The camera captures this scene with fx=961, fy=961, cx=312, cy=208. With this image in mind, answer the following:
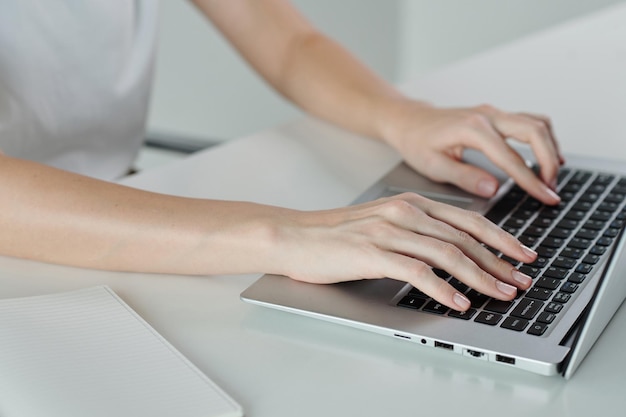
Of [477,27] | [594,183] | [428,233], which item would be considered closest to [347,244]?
[428,233]

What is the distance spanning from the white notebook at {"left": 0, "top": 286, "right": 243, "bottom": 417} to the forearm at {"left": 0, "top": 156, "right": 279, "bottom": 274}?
0.06m

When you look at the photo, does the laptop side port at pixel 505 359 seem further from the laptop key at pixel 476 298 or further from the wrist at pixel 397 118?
the wrist at pixel 397 118

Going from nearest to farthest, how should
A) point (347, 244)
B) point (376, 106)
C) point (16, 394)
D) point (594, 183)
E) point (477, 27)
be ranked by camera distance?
point (16, 394), point (347, 244), point (594, 183), point (376, 106), point (477, 27)

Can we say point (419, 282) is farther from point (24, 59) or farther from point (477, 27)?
point (477, 27)

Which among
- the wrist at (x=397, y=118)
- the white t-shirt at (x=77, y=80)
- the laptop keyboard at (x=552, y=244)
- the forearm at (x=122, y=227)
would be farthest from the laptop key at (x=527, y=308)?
the white t-shirt at (x=77, y=80)

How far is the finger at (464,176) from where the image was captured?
0.92m

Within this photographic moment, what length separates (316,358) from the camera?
651 mm

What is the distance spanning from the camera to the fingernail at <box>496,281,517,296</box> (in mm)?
677

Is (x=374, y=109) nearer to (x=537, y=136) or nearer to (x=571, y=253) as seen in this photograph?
(x=537, y=136)

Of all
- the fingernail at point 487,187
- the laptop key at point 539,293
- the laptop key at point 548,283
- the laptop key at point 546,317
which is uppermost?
the laptop key at point 546,317

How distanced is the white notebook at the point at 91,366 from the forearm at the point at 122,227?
0.06 meters

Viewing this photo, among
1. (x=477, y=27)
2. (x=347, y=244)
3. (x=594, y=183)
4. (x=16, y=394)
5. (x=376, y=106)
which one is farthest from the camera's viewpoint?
(x=477, y=27)

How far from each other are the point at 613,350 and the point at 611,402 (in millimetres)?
70

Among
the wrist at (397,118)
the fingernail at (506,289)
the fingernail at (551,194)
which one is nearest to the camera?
the fingernail at (506,289)
